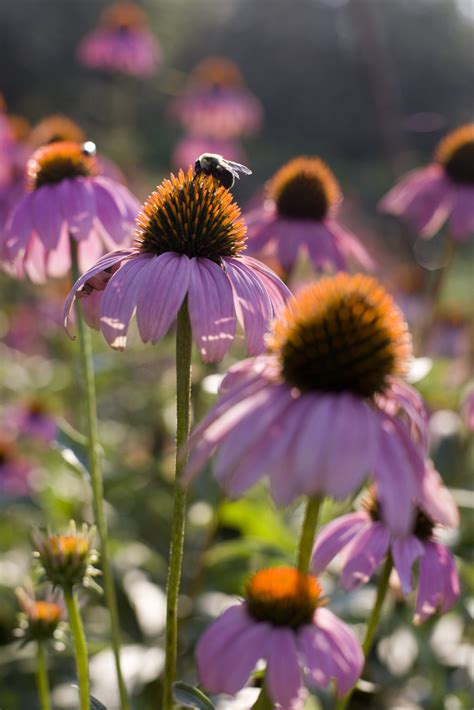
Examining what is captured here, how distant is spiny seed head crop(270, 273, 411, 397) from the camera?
71 cm

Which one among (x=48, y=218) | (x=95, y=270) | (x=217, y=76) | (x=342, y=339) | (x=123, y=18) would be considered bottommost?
(x=342, y=339)

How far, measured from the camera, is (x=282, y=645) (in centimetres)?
75

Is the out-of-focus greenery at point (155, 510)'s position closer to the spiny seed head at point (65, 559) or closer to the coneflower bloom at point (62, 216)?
the spiny seed head at point (65, 559)

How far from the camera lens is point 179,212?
91 centimetres

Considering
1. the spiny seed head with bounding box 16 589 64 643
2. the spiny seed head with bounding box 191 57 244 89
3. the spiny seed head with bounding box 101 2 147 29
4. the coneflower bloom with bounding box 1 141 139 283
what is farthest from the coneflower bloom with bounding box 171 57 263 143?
the spiny seed head with bounding box 16 589 64 643

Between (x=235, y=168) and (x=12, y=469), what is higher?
(x=235, y=168)

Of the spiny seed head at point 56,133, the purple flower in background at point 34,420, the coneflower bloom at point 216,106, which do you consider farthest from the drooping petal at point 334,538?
the coneflower bloom at point 216,106

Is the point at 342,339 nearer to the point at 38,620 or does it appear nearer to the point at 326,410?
the point at 326,410

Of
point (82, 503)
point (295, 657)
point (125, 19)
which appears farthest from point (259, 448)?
point (125, 19)

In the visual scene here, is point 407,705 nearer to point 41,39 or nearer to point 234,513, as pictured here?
point 234,513

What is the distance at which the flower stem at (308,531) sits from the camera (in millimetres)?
748

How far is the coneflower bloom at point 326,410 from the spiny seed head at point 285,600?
0.16m

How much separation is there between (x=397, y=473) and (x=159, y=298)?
0.31m

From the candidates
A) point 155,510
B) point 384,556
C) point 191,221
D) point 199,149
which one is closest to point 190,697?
point 384,556
